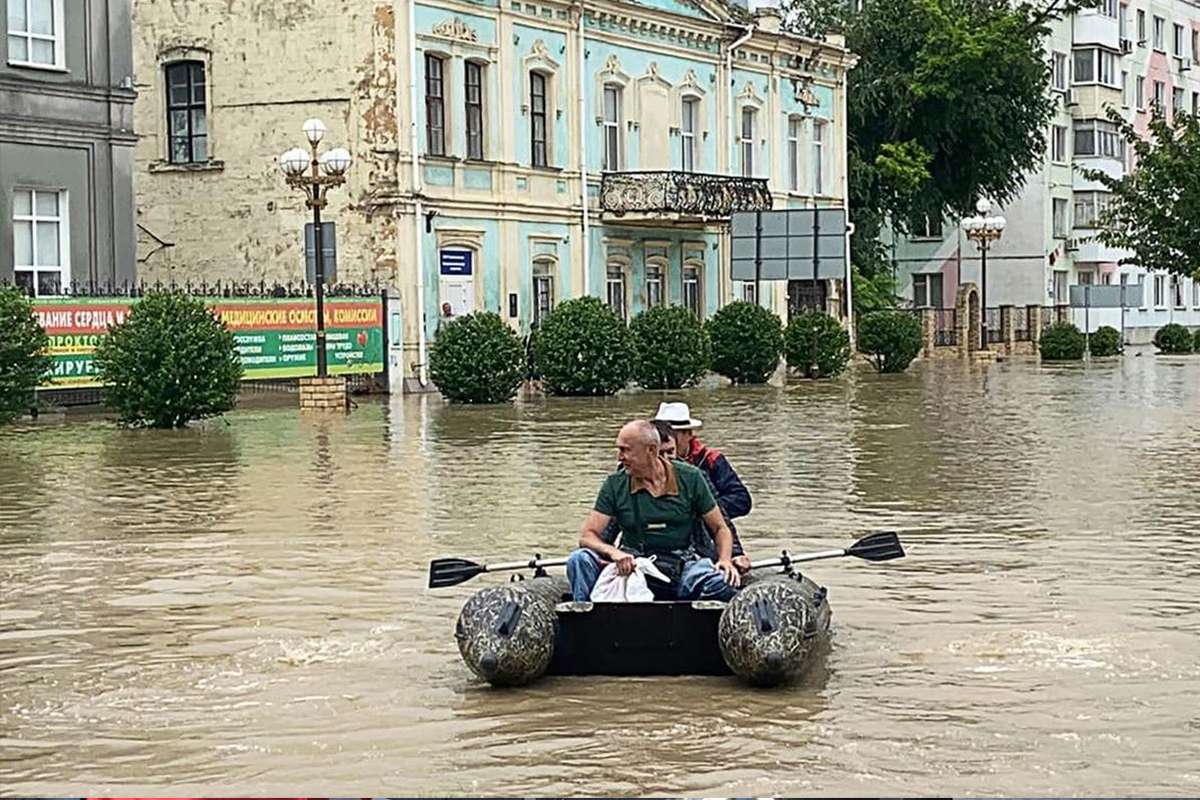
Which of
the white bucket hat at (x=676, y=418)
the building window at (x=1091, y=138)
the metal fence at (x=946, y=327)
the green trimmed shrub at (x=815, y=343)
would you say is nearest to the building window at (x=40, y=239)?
the green trimmed shrub at (x=815, y=343)

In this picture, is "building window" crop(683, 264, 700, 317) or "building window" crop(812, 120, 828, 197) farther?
"building window" crop(812, 120, 828, 197)

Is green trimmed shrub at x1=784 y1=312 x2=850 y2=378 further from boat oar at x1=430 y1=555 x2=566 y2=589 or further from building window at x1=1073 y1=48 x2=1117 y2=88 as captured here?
building window at x1=1073 y1=48 x2=1117 y2=88

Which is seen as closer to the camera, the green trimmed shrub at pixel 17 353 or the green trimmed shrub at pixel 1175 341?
the green trimmed shrub at pixel 17 353

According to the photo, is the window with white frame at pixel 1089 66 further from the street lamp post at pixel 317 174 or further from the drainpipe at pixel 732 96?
the street lamp post at pixel 317 174

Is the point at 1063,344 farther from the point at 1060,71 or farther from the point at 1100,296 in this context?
the point at 1060,71

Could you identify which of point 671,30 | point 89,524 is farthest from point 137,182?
point 89,524

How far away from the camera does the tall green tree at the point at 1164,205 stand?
114ft

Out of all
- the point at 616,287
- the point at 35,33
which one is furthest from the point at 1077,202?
the point at 35,33

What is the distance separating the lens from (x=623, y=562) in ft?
33.9

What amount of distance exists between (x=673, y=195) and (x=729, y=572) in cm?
3703

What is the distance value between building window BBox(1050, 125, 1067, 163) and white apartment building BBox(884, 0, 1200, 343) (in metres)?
0.04

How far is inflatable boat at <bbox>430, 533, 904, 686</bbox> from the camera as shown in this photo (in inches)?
Result: 387

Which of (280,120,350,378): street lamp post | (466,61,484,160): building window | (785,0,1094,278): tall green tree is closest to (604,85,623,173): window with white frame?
(466,61,484,160): building window

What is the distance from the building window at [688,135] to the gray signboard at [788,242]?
9.36 feet
